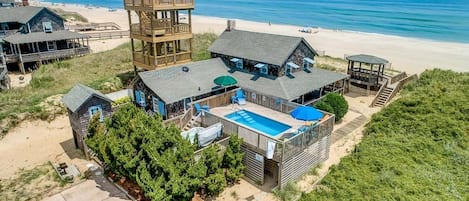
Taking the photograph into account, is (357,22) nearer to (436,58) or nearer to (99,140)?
(436,58)

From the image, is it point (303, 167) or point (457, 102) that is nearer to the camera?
point (303, 167)

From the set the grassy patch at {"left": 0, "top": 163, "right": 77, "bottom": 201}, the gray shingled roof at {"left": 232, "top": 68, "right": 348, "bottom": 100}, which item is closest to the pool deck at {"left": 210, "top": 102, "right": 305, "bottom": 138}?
the gray shingled roof at {"left": 232, "top": 68, "right": 348, "bottom": 100}

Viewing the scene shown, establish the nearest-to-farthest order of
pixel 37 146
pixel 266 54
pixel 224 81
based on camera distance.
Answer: pixel 37 146
pixel 224 81
pixel 266 54

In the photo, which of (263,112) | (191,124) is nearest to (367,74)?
(263,112)

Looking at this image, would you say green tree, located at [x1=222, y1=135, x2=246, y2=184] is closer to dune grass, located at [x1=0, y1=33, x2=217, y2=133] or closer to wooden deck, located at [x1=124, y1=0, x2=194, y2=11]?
wooden deck, located at [x1=124, y1=0, x2=194, y2=11]

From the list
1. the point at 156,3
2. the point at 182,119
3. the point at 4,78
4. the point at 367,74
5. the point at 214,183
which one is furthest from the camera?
the point at 4,78

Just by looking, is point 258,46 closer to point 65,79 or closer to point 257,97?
point 257,97

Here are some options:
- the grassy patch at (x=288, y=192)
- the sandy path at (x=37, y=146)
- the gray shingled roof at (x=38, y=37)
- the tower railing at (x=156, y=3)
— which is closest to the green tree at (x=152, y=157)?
the grassy patch at (x=288, y=192)

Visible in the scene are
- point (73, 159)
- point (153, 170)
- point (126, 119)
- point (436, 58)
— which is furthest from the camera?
point (436, 58)

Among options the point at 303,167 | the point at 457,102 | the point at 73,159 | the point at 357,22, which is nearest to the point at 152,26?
the point at 73,159
